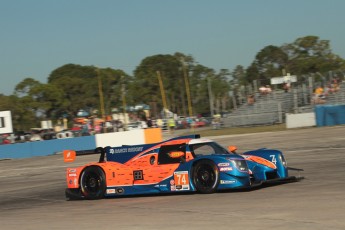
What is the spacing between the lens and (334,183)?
10.1 meters

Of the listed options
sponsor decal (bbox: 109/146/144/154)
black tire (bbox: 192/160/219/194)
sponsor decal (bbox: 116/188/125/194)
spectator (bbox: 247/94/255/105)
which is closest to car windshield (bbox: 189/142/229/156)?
black tire (bbox: 192/160/219/194)

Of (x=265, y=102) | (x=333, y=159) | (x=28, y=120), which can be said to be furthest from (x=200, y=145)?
(x=28, y=120)

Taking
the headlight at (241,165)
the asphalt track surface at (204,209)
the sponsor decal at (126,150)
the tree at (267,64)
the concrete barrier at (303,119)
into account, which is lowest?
the asphalt track surface at (204,209)

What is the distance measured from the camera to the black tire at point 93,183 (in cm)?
1152

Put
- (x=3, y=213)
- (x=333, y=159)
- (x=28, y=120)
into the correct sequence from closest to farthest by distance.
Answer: (x=3, y=213), (x=333, y=159), (x=28, y=120)

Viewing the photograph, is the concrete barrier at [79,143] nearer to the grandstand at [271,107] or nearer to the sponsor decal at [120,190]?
the grandstand at [271,107]

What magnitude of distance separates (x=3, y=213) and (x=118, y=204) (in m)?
2.11

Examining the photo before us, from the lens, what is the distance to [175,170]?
1055 centimetres

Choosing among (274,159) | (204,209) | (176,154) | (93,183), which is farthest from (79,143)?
(204,209)

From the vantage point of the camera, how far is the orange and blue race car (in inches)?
397

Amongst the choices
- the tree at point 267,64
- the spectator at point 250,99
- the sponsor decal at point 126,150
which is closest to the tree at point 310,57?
the tree at point 267,64

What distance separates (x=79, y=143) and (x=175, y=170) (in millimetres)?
23726

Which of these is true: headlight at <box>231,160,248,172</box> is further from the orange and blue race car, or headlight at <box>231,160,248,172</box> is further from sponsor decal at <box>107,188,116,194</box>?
sponsor decal at <box>107,188,116,194</box>

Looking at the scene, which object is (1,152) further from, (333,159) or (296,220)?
(296,220)
